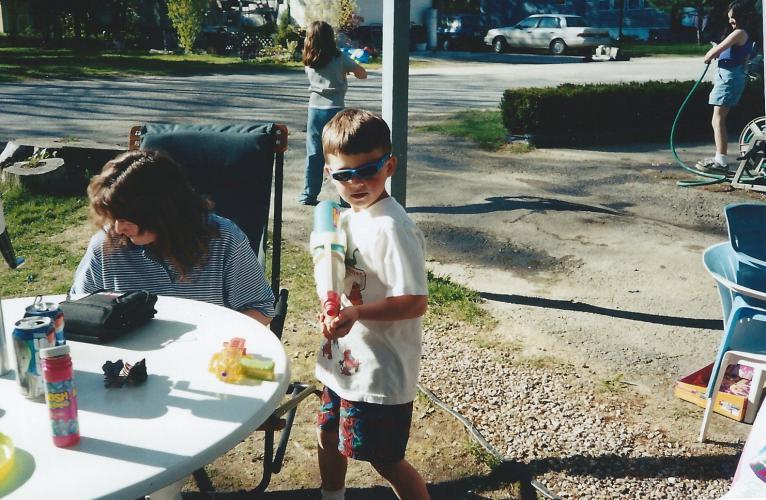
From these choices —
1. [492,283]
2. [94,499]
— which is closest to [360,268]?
[94,499]

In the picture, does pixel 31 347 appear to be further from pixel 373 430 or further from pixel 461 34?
pixel 461 34

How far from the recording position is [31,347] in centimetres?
174

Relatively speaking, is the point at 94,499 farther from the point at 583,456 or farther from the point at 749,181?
the point at 749,181

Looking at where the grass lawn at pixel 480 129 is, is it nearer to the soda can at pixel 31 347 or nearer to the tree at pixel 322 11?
the soda can at pixel 31 347

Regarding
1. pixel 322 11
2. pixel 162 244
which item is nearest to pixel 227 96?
pixel 162 244

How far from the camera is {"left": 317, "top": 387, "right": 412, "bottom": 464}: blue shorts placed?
7.44 ft

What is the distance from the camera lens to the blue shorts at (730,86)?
326 inches

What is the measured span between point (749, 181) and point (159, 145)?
6844 millimetres

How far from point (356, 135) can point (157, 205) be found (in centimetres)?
75

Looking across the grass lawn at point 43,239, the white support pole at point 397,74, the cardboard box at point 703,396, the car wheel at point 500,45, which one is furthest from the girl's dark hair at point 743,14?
the car wheel at point 500,45

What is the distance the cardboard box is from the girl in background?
3826mm

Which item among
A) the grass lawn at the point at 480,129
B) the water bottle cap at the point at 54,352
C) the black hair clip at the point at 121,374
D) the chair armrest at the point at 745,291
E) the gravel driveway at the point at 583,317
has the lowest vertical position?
the gravel driveway at the point at 583,317

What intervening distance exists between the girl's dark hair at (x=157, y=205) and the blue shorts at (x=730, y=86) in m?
7.32

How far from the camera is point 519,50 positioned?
96.2 feet
